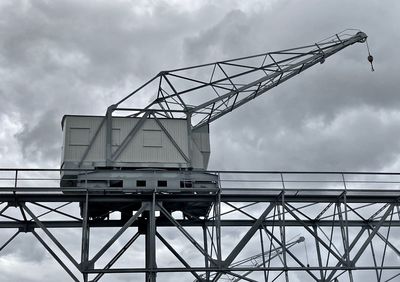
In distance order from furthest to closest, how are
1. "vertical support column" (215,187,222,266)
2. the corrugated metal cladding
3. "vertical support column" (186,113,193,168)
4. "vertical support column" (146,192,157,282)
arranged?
1. "vertical support column" (186,113,193,168)
2. the corrugated metal cladding
3. "vertical support column" (215,187,222,266)
4. "vertical support column" (146,192,157,282)

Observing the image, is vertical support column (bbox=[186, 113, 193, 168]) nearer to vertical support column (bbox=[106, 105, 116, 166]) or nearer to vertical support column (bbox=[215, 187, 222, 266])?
vertical support column (bbox=[215, 187, 222, 266])

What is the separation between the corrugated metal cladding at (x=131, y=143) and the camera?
107 feet

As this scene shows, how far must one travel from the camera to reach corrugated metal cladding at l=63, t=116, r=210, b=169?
32531 mm

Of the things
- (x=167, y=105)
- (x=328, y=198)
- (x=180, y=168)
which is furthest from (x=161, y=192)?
(x=328, y=198)

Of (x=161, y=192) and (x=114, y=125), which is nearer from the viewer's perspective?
(x=161, y=192)

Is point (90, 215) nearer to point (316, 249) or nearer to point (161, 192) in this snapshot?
point (161, 192)

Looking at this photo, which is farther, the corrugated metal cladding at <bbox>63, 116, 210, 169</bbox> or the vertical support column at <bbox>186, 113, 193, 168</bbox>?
the vertical support column at <bbox>186, 113, 193, 168</bbox>

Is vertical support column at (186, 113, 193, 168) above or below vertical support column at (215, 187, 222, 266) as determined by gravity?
above

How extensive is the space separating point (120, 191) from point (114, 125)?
4514mm

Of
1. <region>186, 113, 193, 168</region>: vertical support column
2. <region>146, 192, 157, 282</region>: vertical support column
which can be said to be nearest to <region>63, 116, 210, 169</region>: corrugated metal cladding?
<region>186, 113, 193, 168</region>: vertical support column

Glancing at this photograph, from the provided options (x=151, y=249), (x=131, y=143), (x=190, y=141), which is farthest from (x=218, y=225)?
(x=131, y=143)

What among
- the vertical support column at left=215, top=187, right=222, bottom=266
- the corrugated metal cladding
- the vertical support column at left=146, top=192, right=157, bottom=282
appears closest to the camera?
the vertical support column at left=146, top=192, right=157, bottom=282

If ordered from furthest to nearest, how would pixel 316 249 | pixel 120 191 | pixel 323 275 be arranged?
1. pixel 316 249
2. pixel 323 275
3. pixel 120 191

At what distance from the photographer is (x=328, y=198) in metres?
33.5
